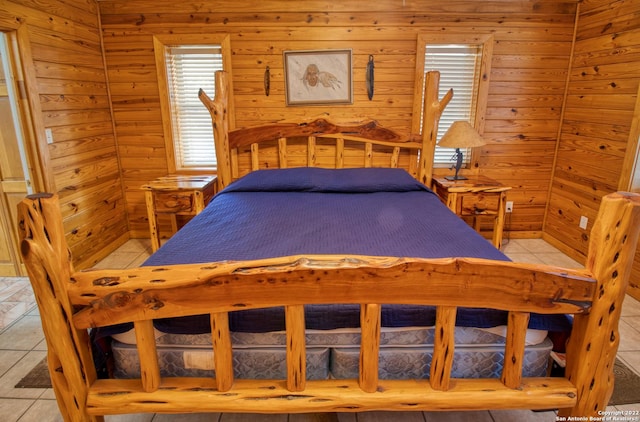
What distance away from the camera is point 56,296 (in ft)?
3.47

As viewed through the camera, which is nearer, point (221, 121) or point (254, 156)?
point (221, 121)

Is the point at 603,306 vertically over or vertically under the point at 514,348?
over

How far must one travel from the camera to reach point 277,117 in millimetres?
3232

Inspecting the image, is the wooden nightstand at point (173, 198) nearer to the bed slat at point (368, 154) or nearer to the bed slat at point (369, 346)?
Answer: the bed slat at point (368, 154)

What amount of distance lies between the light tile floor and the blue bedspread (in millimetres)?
611

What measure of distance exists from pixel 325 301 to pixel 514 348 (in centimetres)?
63

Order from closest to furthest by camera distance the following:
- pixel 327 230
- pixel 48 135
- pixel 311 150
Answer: pixel 327 230 < pixel 48 135 < pixel 311 150

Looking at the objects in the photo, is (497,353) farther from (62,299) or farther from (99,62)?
(99,62)

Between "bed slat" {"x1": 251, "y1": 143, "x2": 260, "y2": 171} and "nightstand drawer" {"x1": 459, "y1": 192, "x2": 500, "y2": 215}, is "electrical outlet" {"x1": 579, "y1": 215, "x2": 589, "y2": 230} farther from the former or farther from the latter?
"bed slat" {"x1": 251, "y1": 143, "x2": 260, "y2": 171}

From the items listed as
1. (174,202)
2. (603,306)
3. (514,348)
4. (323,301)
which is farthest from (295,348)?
(174,202)

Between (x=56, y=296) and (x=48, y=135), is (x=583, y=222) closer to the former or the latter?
(x=56, y=296)

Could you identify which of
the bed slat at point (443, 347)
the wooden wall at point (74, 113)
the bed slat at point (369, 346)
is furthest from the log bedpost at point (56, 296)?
the wooden wall at point (74, 113)

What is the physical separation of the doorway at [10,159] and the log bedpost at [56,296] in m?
2.04

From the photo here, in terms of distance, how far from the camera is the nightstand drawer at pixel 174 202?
9.60 ft
